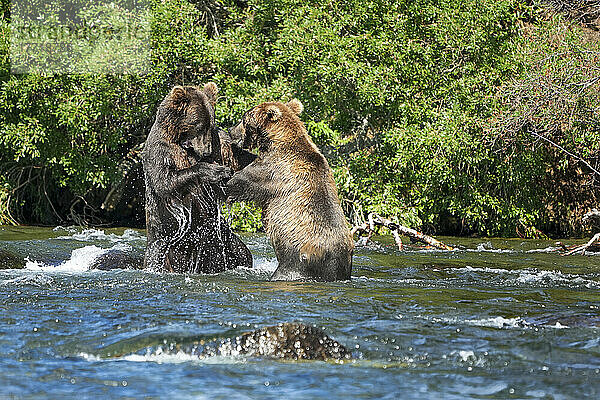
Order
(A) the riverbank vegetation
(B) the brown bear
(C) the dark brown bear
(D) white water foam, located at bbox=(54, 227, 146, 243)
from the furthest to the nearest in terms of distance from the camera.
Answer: (A) the riverbank vegetation → (D) white water foam, located at bbox=(54, 227, 146, 243) → (C) the dark brown bear → (B) the brown bear

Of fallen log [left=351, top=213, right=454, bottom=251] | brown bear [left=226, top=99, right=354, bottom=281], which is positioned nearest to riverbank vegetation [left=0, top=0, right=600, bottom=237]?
fallen log [left=351, top=213, right=454, bottom=251]

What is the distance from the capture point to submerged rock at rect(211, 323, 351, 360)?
3.96 meters

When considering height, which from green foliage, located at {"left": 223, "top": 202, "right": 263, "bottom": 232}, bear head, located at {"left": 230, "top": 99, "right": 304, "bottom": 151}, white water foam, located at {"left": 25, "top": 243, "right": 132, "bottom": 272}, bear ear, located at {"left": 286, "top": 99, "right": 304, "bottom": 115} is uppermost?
bear ear, located at {"left": 286, "top": 99, "right": 304, "bottom": 115}

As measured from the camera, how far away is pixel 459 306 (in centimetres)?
541

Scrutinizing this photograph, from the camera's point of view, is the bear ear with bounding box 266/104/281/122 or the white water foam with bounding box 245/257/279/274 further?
the white water foam with bounding box 245/257/279/274

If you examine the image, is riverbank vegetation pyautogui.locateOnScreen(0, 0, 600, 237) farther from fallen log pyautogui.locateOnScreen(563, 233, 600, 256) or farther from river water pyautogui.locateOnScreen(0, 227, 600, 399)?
river water pyautogui.locateOnScreen(0, 227, 600, 399)

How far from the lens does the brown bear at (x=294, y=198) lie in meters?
6.29

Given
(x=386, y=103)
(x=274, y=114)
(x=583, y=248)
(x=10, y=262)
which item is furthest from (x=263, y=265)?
(x=386, y=103)

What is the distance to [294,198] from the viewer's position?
6336 mm

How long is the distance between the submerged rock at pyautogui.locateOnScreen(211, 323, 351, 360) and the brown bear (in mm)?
2131

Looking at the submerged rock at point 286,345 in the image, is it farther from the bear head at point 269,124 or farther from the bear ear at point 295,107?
the bear ear at point 295,107

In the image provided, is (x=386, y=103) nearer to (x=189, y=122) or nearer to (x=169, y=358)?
(x=189, y=122)

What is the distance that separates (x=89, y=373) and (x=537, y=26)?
49.5 ft

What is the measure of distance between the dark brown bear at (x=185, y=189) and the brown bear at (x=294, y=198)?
13.2 inches
